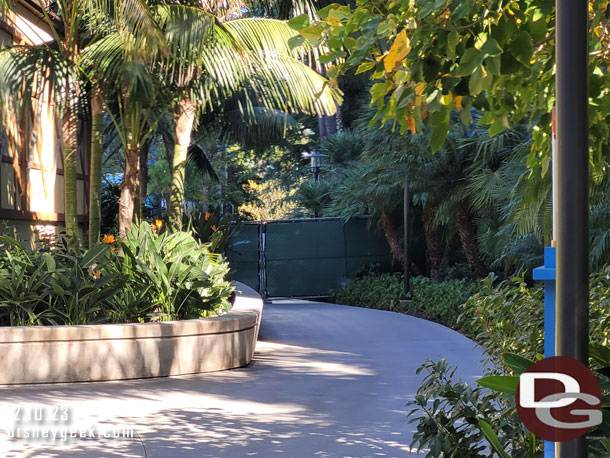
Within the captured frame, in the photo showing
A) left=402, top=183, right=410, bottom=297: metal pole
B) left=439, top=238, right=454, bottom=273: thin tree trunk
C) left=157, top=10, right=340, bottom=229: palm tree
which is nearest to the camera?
left=157, top=10, right=340, bottom=229: palm tree

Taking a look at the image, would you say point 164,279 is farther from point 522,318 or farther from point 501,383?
point 501,383

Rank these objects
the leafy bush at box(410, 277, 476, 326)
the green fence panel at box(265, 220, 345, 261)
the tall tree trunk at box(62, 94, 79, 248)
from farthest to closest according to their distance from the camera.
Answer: the green fence panel at box(265, 220, 345, 261) → the leafy bush at box(410, 277, 476, 326) → the tall tree trunk at box(62, 94, 79, 248)

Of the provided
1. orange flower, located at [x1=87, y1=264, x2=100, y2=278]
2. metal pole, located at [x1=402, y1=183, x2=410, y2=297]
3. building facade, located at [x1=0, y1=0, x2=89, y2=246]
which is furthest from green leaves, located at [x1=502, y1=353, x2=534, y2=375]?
metal pole, located at [x1=402, y1=183, x2=410, y2=297]

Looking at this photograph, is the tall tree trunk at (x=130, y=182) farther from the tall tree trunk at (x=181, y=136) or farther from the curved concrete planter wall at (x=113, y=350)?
the curved concrete planter wall at (x=113, y=350)

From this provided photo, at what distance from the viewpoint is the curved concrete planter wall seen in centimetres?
857

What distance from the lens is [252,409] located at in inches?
296

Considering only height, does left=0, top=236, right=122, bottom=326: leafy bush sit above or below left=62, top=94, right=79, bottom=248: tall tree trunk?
below

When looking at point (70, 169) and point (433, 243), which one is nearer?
point (70, 169)

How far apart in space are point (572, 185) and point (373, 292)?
17462mm

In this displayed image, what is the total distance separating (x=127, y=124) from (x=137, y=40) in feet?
8.55
